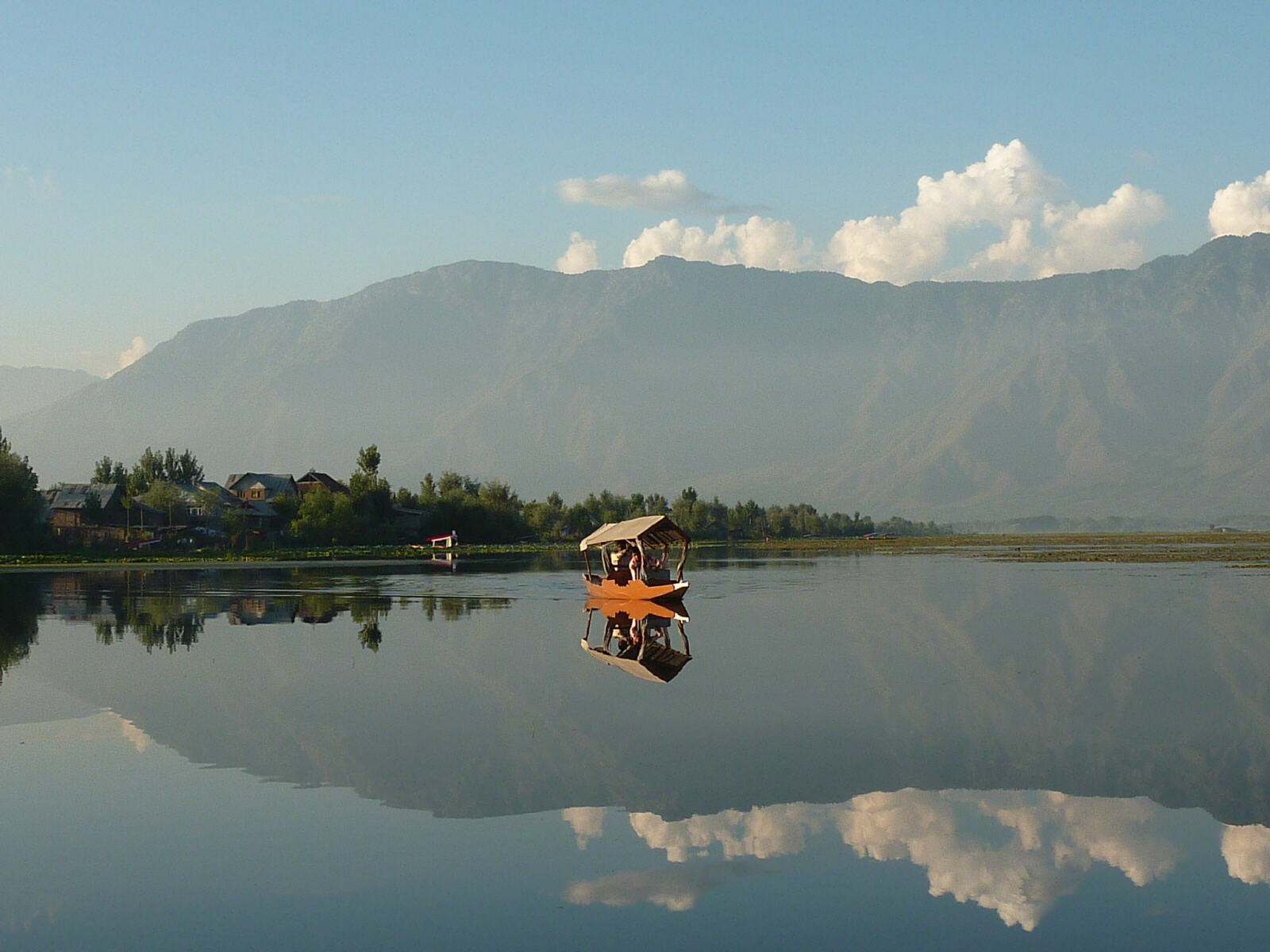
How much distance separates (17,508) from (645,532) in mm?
67257

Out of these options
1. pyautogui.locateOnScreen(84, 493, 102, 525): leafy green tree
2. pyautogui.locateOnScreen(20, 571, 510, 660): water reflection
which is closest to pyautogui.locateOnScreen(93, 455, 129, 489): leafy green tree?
pyautogui.locateOnScreen(84, 493, 102, 525): leafy green tree

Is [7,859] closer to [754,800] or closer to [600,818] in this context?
[600,818]

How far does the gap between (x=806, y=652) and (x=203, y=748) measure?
15640mm

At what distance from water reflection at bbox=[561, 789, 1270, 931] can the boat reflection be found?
10909 millimetres

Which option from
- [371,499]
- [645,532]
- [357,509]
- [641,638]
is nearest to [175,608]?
[645,532]

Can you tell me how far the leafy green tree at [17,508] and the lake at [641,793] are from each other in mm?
68782

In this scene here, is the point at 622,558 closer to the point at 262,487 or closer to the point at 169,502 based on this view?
the point at 169,502

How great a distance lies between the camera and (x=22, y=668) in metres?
27.8

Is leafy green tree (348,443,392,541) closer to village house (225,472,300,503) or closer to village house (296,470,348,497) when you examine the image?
village house (225,472,300,503)

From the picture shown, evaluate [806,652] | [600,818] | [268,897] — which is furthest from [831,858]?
[806,652]

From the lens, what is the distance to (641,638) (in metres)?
35.6

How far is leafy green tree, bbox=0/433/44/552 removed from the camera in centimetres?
9488

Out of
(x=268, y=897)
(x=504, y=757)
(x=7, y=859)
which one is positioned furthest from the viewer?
(x=504, y=757)

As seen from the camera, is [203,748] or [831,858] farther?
[203,748]
